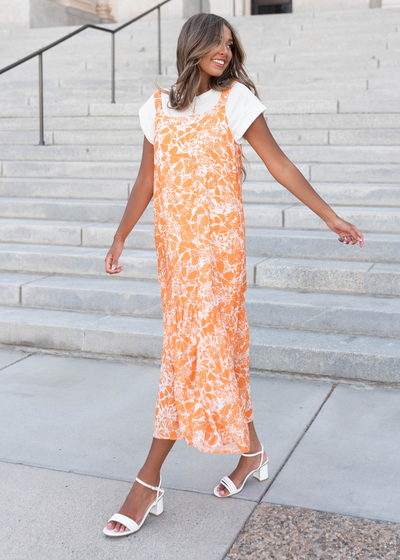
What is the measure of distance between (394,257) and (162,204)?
304 centimetres

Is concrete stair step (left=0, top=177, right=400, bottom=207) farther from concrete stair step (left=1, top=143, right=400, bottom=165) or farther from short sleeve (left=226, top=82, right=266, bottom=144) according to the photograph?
short sleeve (left=226, top=82, right=266, bottom=144)

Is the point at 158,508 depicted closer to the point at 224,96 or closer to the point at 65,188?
the point at 224,96

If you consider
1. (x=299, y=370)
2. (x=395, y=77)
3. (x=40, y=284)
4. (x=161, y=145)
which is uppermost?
(x=395, y=77)

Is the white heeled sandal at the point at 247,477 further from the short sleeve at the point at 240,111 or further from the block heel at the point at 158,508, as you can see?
the short sleeve at the point at 240,111

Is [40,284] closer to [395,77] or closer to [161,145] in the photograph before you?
[161,145]

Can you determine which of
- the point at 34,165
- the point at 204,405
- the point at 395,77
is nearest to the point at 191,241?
the point at 204,405

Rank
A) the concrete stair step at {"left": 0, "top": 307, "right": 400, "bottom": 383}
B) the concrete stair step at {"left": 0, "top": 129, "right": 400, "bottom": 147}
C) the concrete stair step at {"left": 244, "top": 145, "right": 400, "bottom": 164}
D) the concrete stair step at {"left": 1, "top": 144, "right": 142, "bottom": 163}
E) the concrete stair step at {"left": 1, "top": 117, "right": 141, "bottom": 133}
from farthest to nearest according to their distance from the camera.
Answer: the concrete stair step at {"left": 1, "top": 117, "right": 141, "bottom": 133} < the concrete stair step at {"left": 1, "top": 144, "right": 142, "bottom": 163} < the concrete stair step at {"left": 0, "top": 129, "right": 400, "bottom": 147} < the concrete stair step at {"left": 244, "top": 145, "right": 400, "bottom": 164} < the concrete stair step at {"left": 0, "top": 307, "right": 400, "bottom": 383}

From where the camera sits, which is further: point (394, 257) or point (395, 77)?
point (395, 77)

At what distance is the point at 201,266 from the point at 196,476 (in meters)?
1.02

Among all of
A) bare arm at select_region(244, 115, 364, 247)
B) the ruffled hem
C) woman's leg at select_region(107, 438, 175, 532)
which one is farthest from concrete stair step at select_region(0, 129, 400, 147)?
woman's leg at select_region(107, 438, 175, 532)

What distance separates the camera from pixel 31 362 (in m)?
4.52

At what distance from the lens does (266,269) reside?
16.7ft

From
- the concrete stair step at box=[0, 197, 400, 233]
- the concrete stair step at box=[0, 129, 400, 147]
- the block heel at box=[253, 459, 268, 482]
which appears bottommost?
the block heel at box=[253, 459, 268, 482]

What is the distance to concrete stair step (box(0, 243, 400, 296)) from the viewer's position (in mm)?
4848
